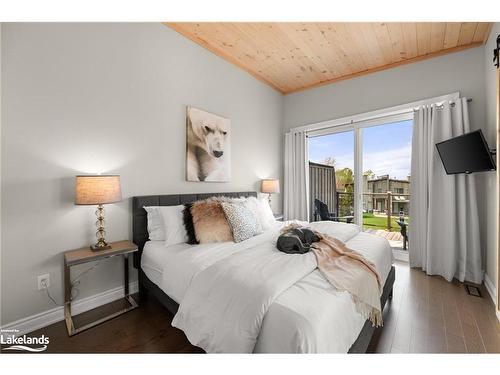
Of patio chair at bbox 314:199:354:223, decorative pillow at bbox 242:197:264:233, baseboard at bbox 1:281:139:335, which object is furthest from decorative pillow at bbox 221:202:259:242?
patio chair at bbox 314:199:354:223

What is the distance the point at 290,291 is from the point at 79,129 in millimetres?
2194

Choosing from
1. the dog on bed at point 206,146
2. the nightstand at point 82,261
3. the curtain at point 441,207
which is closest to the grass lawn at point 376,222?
the curtain at point 441,207

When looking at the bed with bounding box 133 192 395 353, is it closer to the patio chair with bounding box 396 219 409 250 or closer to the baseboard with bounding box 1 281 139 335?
the baseboard with bounding box 1 281 139 335

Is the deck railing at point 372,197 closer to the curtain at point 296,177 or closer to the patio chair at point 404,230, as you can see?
the patio chair at point 404,230

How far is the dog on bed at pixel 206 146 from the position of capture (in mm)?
2809

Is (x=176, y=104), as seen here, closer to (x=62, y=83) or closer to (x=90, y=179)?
(x=62, y=83)

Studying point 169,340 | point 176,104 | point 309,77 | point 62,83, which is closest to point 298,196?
point 309,77

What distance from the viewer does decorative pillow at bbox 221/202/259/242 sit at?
6.87ft

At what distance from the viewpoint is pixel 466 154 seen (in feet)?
7.66

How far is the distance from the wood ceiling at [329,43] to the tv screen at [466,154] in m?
1.29

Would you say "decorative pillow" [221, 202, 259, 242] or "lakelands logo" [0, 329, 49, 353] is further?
"decorative pillow" [221, 202, 259, 242]

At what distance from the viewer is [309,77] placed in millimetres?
3766

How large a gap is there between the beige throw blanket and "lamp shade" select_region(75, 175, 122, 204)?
5.61ft

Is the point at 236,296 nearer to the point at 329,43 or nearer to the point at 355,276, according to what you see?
the point at 355,276
